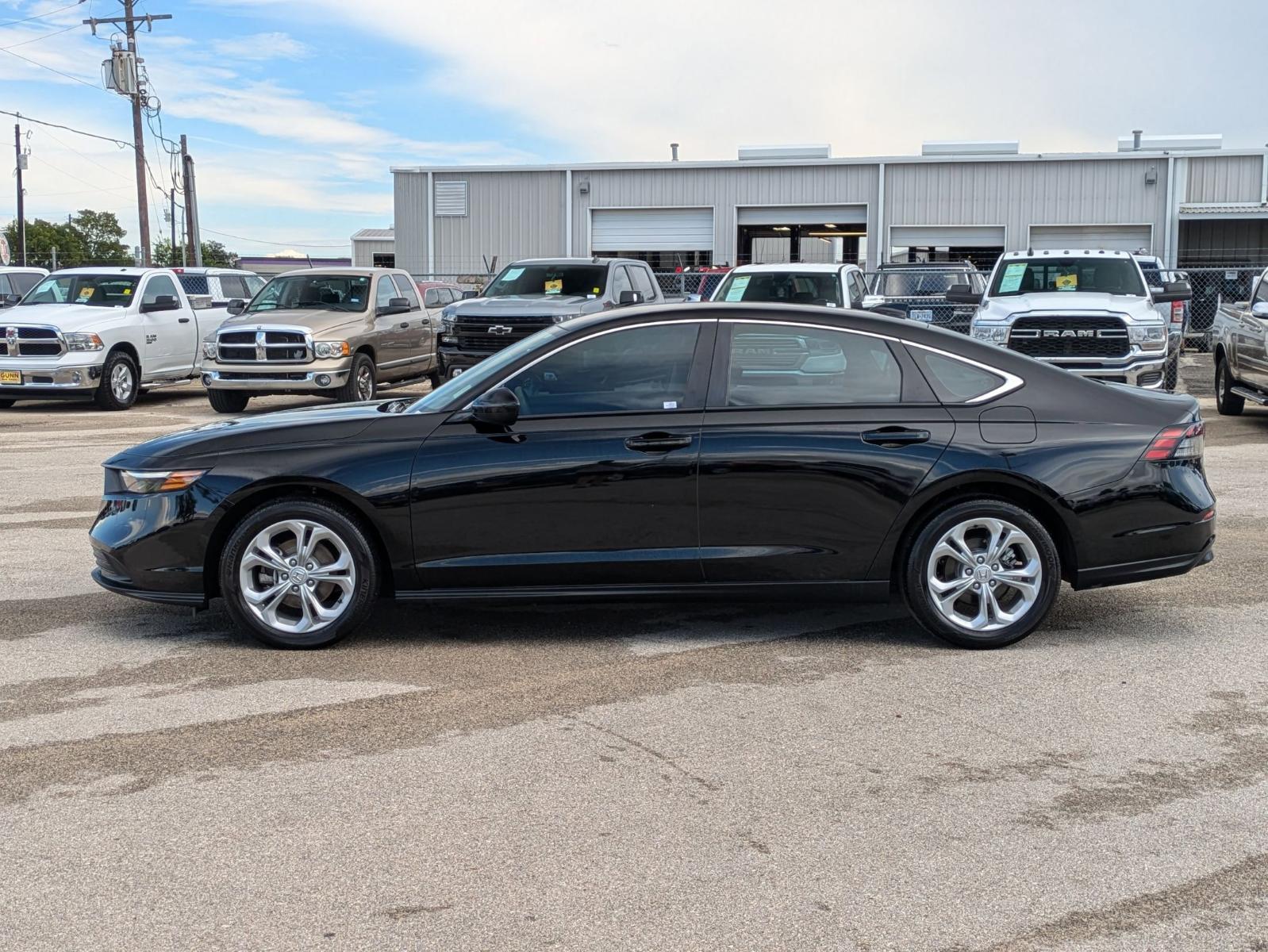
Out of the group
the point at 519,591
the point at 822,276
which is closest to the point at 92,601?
the point at 519,591

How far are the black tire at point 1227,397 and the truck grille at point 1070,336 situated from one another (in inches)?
115

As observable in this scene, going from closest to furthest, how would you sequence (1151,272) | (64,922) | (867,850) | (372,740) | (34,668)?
(64,922) → (867,850) → (372,740) → (34,668) → (1151,272)

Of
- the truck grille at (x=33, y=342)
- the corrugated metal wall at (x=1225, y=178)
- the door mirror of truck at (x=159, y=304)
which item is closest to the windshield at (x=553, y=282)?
the door mirror of truck at (x=159, y=304)

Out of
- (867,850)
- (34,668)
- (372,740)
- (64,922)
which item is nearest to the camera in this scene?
(64,922)

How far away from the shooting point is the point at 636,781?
4.64 m

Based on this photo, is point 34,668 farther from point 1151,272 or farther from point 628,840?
point 1151,272

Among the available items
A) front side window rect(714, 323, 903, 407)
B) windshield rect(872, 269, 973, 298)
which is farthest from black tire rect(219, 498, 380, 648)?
windshield rect(872, 269, 973, 298)

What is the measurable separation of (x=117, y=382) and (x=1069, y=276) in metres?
12.6

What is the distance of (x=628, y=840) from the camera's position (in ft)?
13.6

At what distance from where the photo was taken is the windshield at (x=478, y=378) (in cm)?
639

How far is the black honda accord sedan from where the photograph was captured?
20.4 feet

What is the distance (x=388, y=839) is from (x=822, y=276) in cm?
1455

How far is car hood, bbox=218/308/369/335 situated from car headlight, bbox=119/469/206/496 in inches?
445

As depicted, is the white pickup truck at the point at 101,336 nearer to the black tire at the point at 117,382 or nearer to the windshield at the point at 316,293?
the black tire at the point at 117,382
